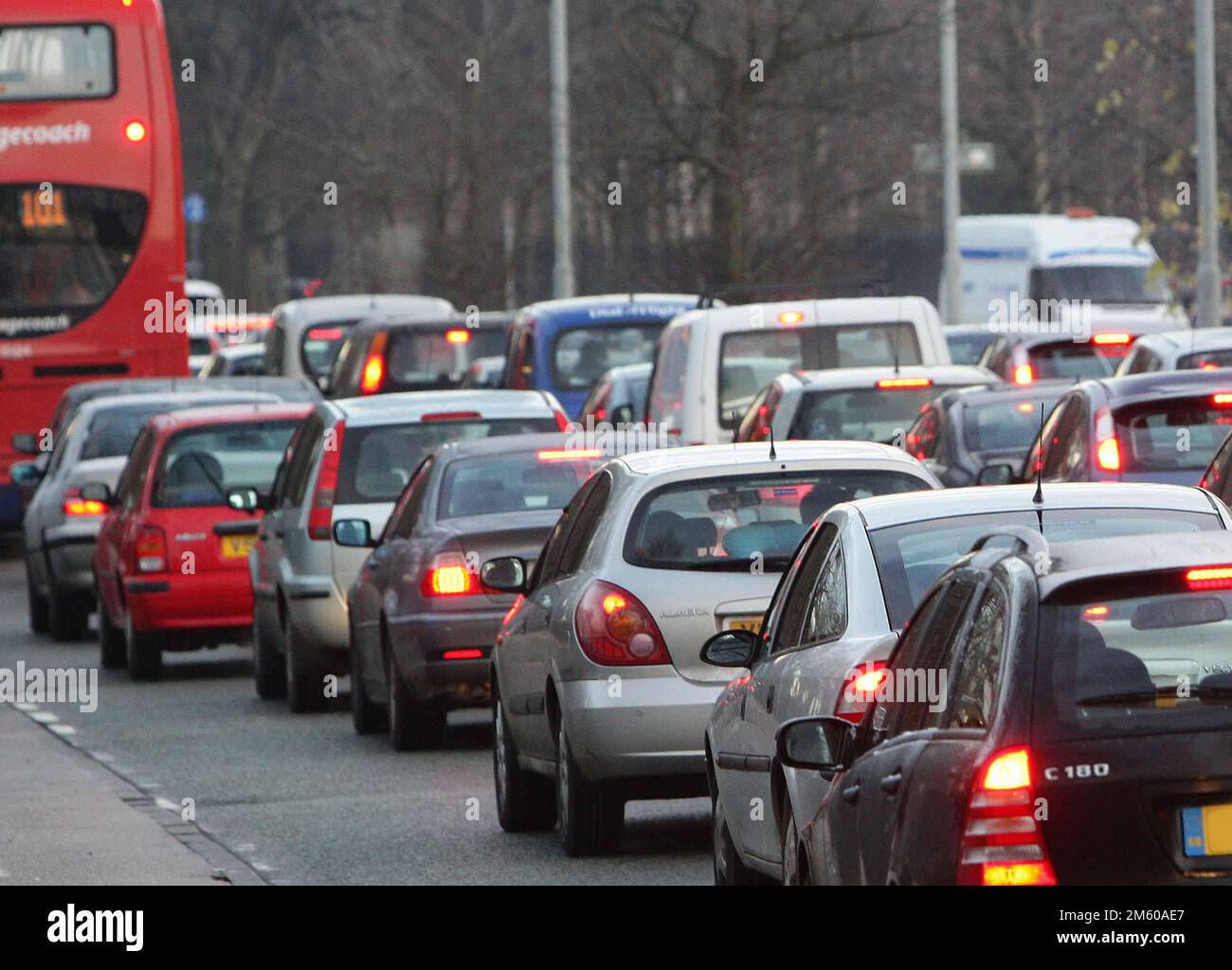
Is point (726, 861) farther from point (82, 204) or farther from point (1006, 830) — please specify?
point (82, 204)

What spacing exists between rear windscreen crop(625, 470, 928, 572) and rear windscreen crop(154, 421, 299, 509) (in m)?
8.34

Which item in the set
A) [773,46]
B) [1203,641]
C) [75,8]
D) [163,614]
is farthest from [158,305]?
[1203,641]

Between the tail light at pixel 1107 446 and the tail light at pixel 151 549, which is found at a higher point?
the tail light at pixel 1107 446

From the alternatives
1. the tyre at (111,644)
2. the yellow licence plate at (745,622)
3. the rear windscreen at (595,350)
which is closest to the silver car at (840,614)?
the yellow licence plate at (745,622)

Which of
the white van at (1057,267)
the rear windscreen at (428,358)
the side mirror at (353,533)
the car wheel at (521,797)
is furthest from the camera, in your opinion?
the white van at (1057,267)

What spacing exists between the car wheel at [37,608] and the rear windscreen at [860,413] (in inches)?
269

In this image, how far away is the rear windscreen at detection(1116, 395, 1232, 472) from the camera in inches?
582

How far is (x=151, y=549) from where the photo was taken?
18.8 metres

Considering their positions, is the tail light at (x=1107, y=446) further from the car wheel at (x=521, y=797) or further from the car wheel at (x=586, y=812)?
the car wheel at (x=586, y=812)

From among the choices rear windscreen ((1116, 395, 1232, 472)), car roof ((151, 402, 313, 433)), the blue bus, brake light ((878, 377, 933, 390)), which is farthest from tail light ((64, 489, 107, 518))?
rear windscreen ((1116, 395, 1232, 472))

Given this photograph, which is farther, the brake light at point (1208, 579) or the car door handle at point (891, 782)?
the car door handle at point (891, 782)

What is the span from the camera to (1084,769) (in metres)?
5.67

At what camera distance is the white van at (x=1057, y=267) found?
140 ft

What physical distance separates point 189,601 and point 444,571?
533 cm
